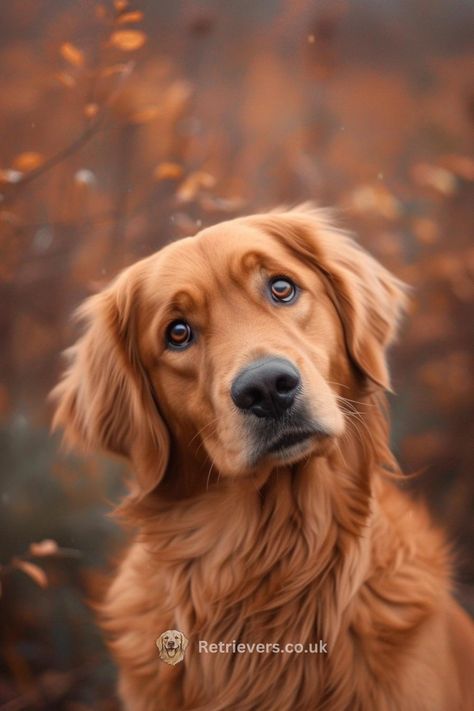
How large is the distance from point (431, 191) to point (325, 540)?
114cm

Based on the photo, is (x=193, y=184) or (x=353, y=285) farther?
(x=193, y=184)

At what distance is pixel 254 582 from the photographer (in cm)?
235

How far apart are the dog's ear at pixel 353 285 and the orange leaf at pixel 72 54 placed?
0.91 metres

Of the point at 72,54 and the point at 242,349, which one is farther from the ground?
the point at 72,54

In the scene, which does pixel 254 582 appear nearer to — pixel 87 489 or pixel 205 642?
pixel 205 642

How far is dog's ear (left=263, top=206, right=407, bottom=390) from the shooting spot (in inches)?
91.4

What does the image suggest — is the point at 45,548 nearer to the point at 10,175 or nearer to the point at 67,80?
the point at 10,175

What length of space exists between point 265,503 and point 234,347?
50cm

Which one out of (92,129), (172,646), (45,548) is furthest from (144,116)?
(172,646)

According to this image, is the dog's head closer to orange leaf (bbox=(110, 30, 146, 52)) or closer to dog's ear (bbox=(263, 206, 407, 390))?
dog's ear (bbox=(263, 206, 407, 390))

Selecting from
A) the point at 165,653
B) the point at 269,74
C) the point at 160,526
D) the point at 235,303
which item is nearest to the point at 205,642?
the point at 165,653

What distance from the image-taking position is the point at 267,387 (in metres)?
1.97

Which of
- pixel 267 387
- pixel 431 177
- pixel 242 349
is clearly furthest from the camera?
pixel 431 177

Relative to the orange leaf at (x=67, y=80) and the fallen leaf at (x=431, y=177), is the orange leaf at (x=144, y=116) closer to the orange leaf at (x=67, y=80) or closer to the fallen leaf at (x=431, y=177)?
the orange leaf at (x=67, y=80)
